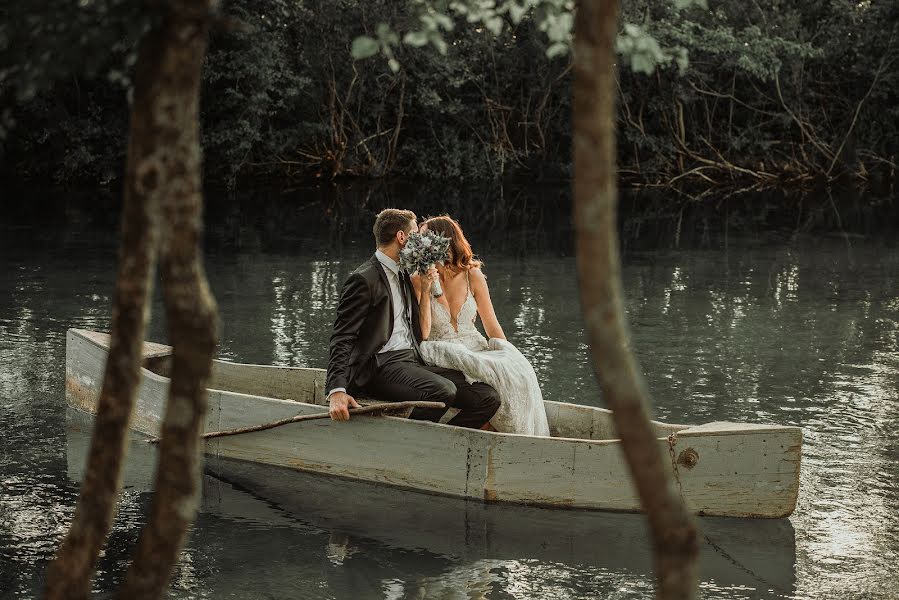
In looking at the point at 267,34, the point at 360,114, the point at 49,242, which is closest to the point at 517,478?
the point at 49,242

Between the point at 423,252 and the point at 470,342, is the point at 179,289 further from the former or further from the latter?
the point at 470,342

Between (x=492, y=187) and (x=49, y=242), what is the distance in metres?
11.7

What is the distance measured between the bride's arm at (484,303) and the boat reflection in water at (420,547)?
97cm

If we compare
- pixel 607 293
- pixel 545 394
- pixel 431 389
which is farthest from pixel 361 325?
pixel 607 293

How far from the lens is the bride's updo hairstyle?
6863 millimetres

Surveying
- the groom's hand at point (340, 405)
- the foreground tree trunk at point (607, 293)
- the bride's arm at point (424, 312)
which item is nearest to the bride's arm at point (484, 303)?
the bride's arm at point (424, 312)

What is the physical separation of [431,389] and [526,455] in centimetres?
63

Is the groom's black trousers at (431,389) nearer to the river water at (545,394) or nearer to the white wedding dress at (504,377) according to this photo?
the white wedding dress at (504,377)

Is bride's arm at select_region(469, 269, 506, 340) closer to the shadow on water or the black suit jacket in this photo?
the black suit jacket

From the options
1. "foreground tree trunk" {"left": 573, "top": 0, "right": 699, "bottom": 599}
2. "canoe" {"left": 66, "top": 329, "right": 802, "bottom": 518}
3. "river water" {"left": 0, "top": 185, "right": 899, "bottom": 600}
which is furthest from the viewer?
"canoe" {"left": 66, "top": 329, "right": 802, "bottom": 518}

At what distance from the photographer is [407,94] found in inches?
1080

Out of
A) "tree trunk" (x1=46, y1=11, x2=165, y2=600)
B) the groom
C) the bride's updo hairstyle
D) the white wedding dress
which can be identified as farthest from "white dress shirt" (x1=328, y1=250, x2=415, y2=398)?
"tree trunk" (x1=46, y1=11, x2=165, y2=600)

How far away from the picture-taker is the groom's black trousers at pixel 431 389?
21.9 ft

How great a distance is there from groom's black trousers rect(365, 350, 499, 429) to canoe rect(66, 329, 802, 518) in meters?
0.21
